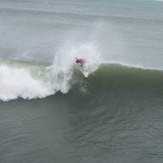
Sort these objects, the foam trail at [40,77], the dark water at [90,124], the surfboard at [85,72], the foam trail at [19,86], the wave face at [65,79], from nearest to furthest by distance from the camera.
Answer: the dark water at [90,124]
the foam trail at [19,86]
the foam trail at [40,77]
the wave face at [65,79]
the surfboard at [85,72]

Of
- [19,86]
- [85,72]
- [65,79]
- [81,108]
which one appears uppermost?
[85,72]

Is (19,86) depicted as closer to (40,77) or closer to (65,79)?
(40,77)

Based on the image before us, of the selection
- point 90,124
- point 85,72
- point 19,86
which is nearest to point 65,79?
point 85,72

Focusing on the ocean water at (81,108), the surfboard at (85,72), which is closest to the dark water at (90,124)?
the ocean water at (81,108)

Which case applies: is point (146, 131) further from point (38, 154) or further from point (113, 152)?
point (38, 154)

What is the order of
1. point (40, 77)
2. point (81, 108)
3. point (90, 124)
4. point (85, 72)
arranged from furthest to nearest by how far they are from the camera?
point (85, 72), point (40, 77), point (81, 108), point (90, 124)

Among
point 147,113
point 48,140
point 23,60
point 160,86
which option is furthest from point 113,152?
A: point 23,60

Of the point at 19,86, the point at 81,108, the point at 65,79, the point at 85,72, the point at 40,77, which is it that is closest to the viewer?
the point at 81,108

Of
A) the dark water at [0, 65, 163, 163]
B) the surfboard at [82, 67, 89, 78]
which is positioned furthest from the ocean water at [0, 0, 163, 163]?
the surfboard at [82, 67, 89, 78]

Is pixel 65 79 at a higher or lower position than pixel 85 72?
lower

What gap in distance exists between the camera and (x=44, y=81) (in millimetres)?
23484

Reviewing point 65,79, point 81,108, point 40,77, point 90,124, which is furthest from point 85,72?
point 90,124

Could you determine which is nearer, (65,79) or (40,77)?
(65,79)

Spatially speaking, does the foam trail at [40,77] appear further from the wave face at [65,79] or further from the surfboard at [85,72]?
the surfboard at [85,72]
